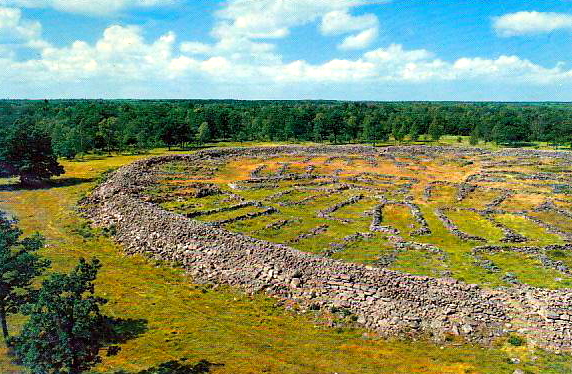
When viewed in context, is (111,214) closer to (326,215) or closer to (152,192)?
(152,192)

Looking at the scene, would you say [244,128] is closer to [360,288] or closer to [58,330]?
[360,288]

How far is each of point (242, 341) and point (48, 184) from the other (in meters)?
58.7

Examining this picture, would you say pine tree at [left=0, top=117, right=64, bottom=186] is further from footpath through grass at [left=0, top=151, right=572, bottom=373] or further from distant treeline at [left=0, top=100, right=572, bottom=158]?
footpath through grass at [left=0, top=151, right=572, bottom=373]

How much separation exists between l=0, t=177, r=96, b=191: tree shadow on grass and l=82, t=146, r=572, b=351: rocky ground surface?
1180 inches

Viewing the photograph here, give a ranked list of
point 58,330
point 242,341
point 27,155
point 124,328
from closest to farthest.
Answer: point 58,330 → point 242,341 → point 124,328 → point 27,155

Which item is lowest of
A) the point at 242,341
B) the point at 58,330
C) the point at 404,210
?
the point at 242,341

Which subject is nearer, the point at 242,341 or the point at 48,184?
the point at 242,341

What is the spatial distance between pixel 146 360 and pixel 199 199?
32.1 m

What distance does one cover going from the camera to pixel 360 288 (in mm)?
28938

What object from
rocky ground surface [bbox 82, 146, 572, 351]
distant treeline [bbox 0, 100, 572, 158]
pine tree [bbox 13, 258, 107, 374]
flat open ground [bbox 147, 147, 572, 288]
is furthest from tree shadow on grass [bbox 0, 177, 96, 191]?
pine tree [bbox 13, 258, 107, 374]

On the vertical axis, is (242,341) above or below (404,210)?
below

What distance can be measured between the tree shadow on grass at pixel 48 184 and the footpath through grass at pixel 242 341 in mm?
35324

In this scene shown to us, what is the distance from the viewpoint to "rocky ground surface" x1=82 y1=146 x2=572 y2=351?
2541cm

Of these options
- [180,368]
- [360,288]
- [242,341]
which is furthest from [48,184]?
[360,288]
